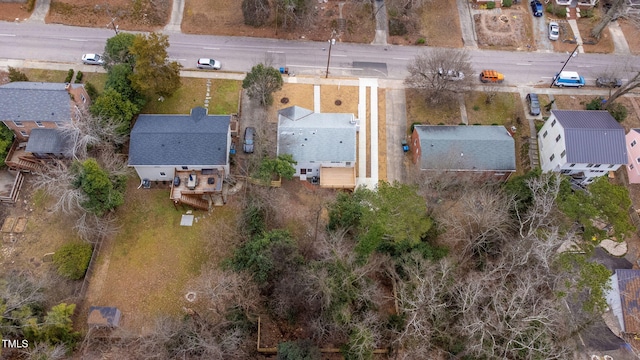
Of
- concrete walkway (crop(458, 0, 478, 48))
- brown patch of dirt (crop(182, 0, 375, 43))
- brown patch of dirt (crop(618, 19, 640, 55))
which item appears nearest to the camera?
brown patch of dirt (crop(182, 0, 375, 43))

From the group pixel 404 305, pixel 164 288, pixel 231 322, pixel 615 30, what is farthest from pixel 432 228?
pixel 615 30

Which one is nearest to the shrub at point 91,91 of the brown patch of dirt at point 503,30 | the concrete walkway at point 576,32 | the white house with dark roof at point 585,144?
the brown patch of dirt at point 503,30

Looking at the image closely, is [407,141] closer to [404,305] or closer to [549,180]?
[549,180]

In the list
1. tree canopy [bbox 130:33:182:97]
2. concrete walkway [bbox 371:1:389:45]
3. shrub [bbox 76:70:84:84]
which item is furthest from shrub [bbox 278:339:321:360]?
concrete walkway [bbox 371:1:389:45]

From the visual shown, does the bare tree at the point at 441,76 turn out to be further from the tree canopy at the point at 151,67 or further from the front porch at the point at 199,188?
the tree canopy at the point at 151,67

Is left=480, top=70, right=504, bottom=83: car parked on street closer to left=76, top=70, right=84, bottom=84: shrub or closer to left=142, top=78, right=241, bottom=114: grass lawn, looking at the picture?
left=142, top=78, right=241, bottom=114: grass lawn

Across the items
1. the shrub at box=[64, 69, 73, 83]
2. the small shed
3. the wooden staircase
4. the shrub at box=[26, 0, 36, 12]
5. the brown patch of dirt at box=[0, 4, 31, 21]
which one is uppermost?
the shrub at box=[26, 0, 36, 12]

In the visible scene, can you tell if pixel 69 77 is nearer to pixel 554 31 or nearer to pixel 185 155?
pixel 185 155
